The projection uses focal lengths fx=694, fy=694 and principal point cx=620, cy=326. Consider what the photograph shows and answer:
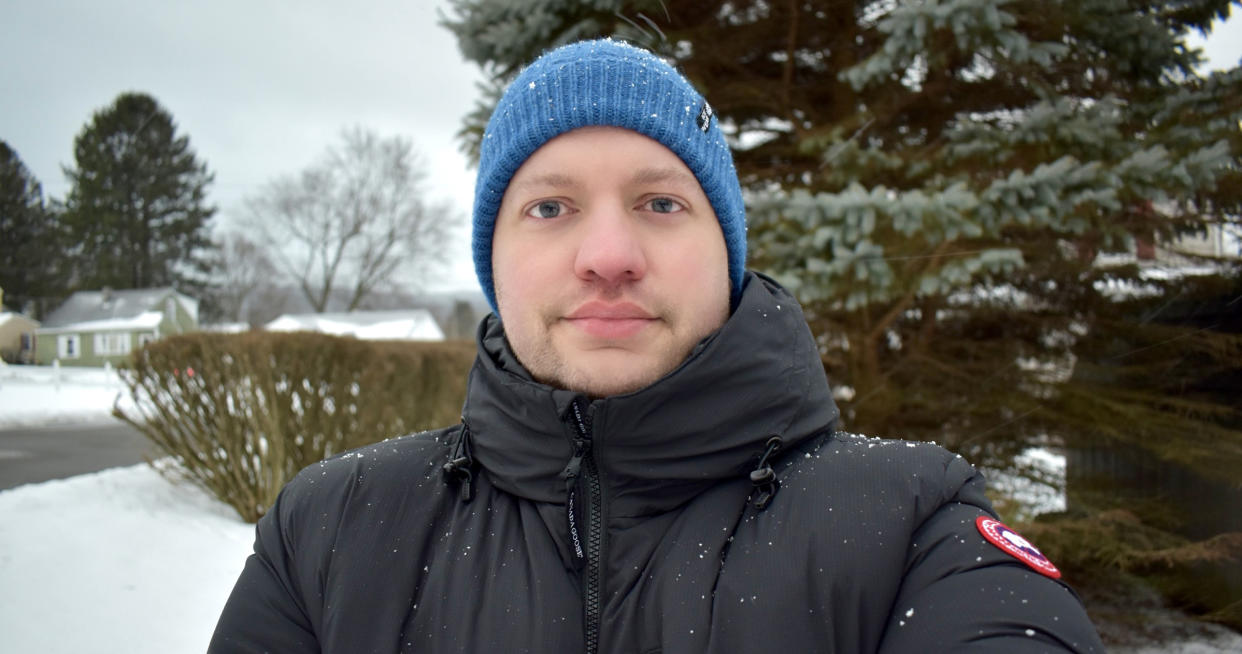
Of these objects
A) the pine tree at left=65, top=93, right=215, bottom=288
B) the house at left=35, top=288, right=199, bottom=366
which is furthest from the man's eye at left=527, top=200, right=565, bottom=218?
the pine tree at left=65, top=93, right=215, bottom=288

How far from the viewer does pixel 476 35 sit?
15.0 feet

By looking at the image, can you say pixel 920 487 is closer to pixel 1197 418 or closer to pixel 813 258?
pixel 813 258

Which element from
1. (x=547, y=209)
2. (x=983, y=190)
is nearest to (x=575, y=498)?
(x=547, y=209)

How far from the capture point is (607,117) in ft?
4.71

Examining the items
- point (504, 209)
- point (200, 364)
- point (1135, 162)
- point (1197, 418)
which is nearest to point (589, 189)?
point (504, 209)

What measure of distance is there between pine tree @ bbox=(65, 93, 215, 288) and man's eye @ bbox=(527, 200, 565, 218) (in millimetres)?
8971

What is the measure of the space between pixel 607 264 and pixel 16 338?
8.94m

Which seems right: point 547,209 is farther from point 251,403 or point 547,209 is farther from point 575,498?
point 251,403

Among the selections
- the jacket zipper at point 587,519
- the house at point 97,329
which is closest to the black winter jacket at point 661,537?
the jacket zipper at point 587,519

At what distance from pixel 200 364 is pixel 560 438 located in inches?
227

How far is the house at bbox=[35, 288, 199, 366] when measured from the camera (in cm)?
820

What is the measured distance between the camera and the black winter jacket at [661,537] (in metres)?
1.04

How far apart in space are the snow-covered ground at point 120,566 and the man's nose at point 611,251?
12.5ft

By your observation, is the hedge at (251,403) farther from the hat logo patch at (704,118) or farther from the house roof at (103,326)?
the hat logo patch at (704,118)
